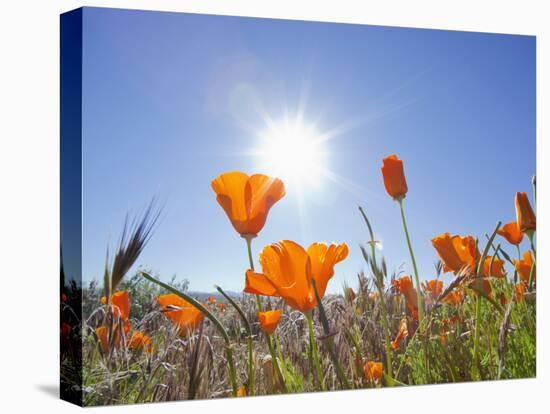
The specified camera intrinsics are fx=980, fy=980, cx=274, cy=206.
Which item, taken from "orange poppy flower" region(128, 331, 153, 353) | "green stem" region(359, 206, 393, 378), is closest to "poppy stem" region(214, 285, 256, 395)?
"orange poppy flower" region(128, 331, 153, 353)

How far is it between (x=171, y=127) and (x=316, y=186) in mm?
949

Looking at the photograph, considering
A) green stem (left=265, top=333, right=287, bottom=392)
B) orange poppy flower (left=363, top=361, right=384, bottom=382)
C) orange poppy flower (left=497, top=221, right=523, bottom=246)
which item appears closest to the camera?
green stem (left=265, top=333, right=287, bottom=392)

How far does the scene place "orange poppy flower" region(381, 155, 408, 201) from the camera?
19.1 feet

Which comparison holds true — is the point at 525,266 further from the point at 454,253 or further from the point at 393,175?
the point at 393,175

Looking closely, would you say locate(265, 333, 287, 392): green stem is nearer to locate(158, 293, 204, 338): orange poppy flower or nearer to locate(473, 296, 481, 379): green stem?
locate(158, 293, 204, 338): orange poppy flower

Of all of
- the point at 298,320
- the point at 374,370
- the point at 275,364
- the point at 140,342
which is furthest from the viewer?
the point at 374,370

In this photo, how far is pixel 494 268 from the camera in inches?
242

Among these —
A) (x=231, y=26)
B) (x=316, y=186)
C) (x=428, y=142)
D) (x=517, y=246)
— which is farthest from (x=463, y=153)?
(x=231, y=26)

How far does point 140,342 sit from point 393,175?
1795mm

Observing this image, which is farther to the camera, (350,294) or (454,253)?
(454,253)

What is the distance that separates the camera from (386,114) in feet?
19.7

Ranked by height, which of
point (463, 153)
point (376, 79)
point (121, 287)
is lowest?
point (121, 287)

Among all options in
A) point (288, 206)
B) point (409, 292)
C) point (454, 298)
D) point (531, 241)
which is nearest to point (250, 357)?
point (288, 206)
